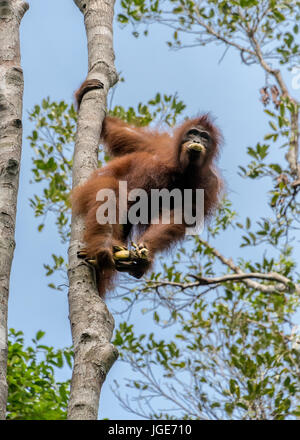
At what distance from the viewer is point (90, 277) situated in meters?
3.31

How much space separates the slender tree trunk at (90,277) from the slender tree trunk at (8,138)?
0.33 meters

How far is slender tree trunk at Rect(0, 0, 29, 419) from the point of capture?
9.53ft

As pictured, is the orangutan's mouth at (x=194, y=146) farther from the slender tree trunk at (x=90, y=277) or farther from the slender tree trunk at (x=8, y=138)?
the slender tree trunk at (x=8, y=138)

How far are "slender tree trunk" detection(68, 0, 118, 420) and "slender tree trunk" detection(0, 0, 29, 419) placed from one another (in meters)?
0.33

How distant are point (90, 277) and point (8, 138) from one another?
898 millimetres

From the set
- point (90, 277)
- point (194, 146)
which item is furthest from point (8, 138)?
point (194, 146)

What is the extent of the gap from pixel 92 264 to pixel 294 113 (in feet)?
17.0

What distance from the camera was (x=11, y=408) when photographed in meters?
6.29

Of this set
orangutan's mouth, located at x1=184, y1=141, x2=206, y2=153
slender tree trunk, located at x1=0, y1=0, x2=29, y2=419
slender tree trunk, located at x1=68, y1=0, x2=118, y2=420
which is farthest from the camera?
orangutan's mouth, located at x1=184, y1=141, x2=206, y2=153

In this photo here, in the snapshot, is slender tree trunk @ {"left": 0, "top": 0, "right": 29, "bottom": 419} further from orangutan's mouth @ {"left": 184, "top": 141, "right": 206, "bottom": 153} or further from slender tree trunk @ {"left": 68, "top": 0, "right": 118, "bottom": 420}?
orangutan's mouth @ {"left": 184, "top": 141, "right": 206, "bottom": 153}

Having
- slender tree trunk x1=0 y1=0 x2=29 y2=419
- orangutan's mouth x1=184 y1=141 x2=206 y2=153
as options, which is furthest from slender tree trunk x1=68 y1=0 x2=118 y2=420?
orangutan's mouth x1=184 y1=141 x2=206 y2=153

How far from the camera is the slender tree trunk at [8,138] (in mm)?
2906

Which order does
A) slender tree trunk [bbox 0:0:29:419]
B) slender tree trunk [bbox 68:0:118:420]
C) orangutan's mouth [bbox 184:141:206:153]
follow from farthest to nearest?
orangutan's mouth [bbox 184:141:206:153], slender tree trunk [bbox 0:0:29:419], slender tree trunk [bbox 68:0:118:420]
